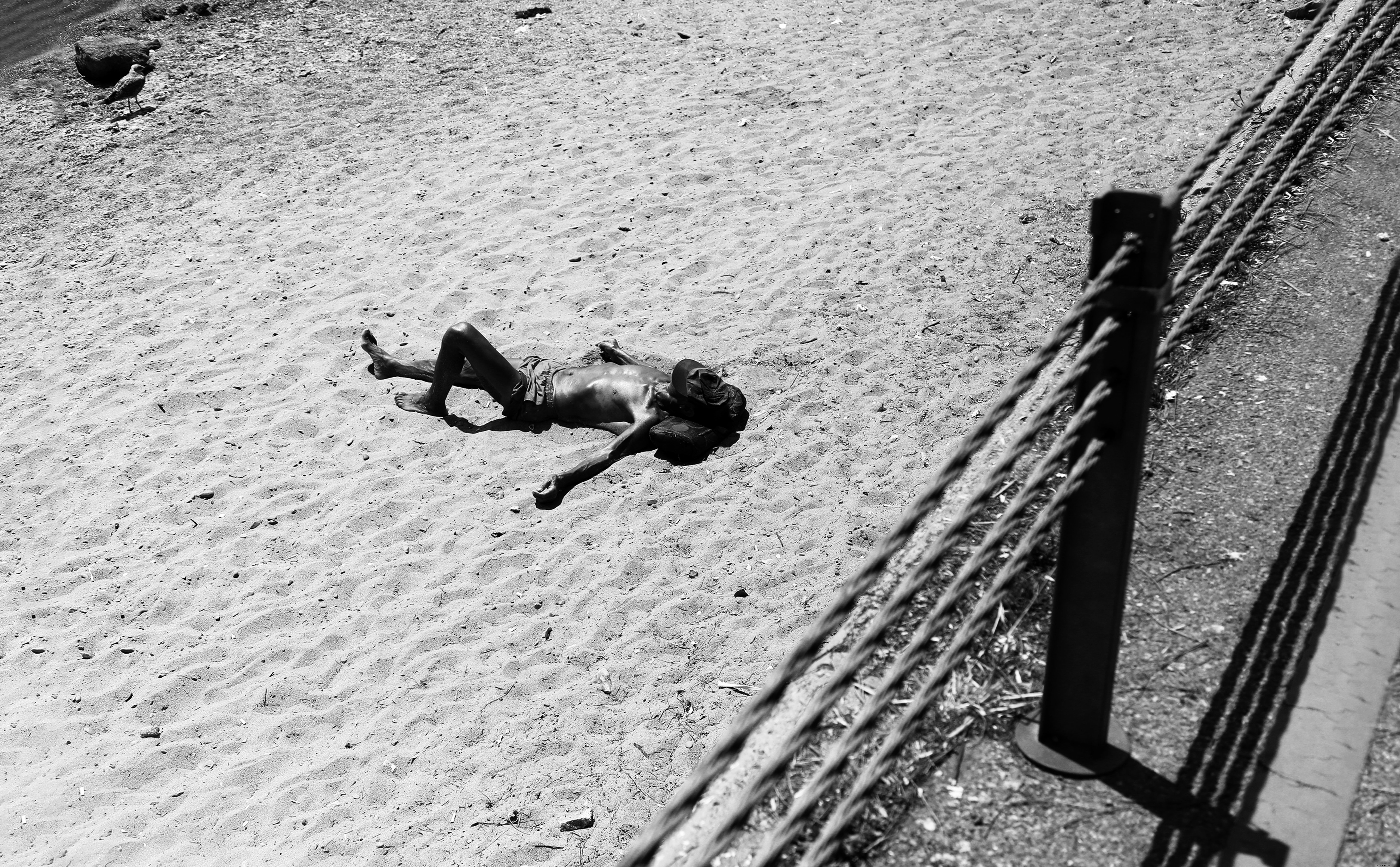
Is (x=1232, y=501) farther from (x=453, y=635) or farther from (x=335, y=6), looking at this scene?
(x=335, y=6)

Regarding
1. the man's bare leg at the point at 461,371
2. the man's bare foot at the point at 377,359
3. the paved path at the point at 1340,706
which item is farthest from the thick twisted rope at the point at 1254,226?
the man's bare foot at the point at 377,359

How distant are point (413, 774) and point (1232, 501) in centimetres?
286

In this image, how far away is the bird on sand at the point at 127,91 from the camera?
10203mm

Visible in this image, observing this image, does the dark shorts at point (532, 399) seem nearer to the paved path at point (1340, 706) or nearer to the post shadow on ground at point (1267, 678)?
the post shadow on ground at point (1267, 678)

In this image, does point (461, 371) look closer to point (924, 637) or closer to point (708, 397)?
point (708, 397)

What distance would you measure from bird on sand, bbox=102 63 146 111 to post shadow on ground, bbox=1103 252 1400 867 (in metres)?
9.89

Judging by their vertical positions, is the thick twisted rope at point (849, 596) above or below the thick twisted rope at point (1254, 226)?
above

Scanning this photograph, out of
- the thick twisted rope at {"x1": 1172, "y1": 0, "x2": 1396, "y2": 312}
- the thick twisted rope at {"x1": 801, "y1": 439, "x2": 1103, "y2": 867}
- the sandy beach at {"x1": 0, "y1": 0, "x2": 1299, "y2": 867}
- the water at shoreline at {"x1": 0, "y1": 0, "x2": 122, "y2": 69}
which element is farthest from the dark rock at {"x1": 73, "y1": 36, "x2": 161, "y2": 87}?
the thick twisted rope at {"x1": 801, "y1": 439, "x2": 1103, "y2": 867}

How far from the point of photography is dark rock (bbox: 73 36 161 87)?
10.6m

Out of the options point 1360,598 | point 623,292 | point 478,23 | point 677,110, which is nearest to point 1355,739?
point 1360,598

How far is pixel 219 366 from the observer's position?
6676 millimetres

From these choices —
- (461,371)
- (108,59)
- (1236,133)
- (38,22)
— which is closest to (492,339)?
(461,371)

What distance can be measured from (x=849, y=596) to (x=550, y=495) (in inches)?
150

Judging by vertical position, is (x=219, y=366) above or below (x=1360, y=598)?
below
